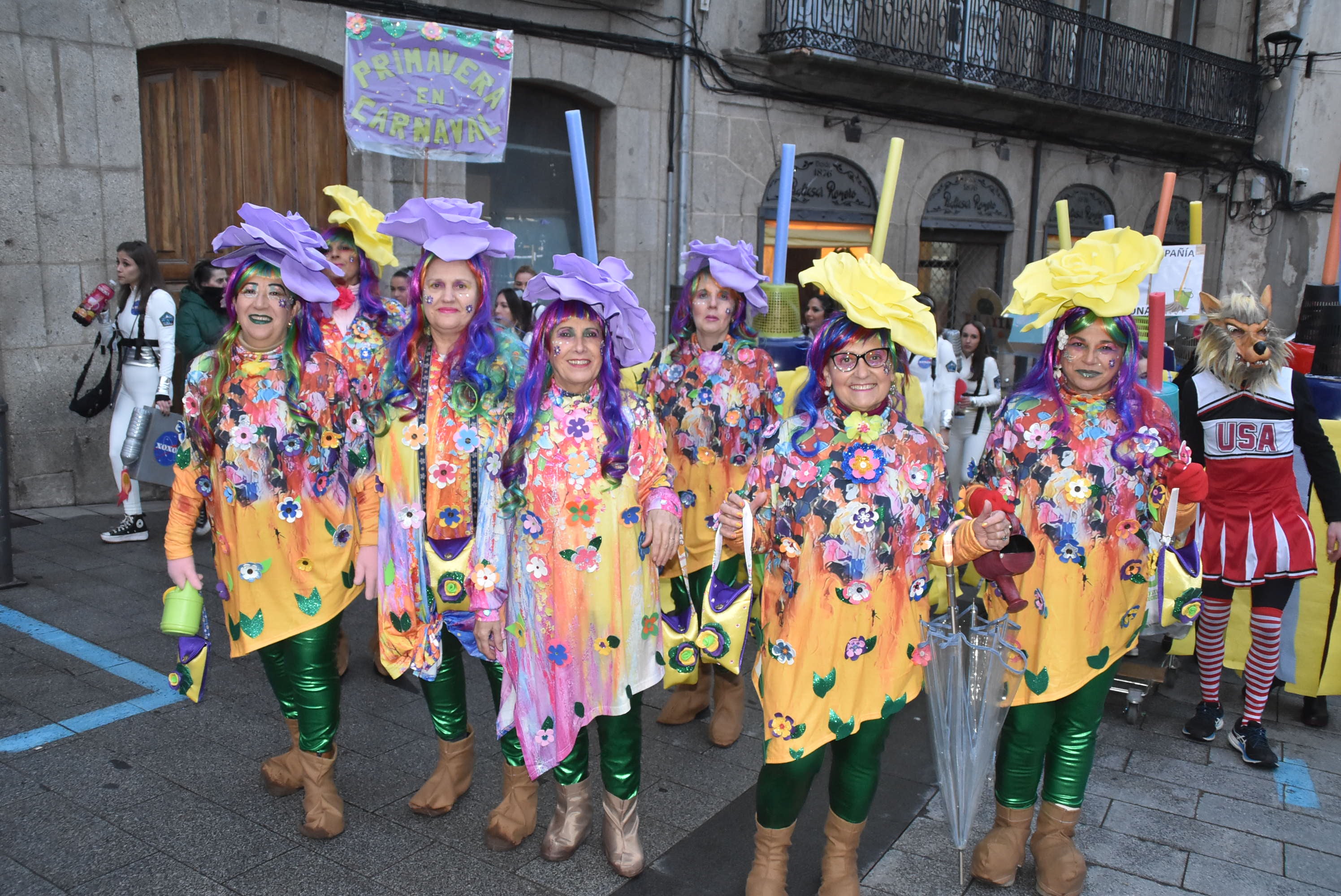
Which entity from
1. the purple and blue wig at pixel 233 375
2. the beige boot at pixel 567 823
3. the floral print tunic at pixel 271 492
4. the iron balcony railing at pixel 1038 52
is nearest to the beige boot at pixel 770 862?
the beige boot at pixel 567 823

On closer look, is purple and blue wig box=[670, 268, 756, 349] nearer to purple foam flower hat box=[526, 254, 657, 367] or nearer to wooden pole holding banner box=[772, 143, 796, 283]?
wooden pole holding banner box=[772, 143, 796, 283]

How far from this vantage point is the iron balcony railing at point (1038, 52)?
37.9 feet

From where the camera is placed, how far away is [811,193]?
40.2 feet

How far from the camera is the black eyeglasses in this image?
2.80m

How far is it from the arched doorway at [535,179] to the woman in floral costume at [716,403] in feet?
19.5

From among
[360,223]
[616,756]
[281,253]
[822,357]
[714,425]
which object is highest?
[360,223]

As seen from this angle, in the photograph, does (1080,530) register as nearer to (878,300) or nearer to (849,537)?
(849,537)

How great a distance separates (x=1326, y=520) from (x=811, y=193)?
28.7 feet

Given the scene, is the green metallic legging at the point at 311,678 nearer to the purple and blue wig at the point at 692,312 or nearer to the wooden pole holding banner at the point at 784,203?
the purple and blue wig at the point at 692,312

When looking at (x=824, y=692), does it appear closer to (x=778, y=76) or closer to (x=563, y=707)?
(x=563, y=707)

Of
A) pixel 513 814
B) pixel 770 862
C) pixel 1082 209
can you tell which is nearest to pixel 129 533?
pixel 513 814

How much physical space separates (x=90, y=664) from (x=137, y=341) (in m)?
2.50

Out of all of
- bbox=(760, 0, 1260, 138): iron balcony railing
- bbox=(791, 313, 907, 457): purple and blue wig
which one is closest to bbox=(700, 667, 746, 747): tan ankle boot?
bbox=(791, 313, 907, 457): purple and blue wig

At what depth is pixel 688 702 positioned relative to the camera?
4.46 metres
